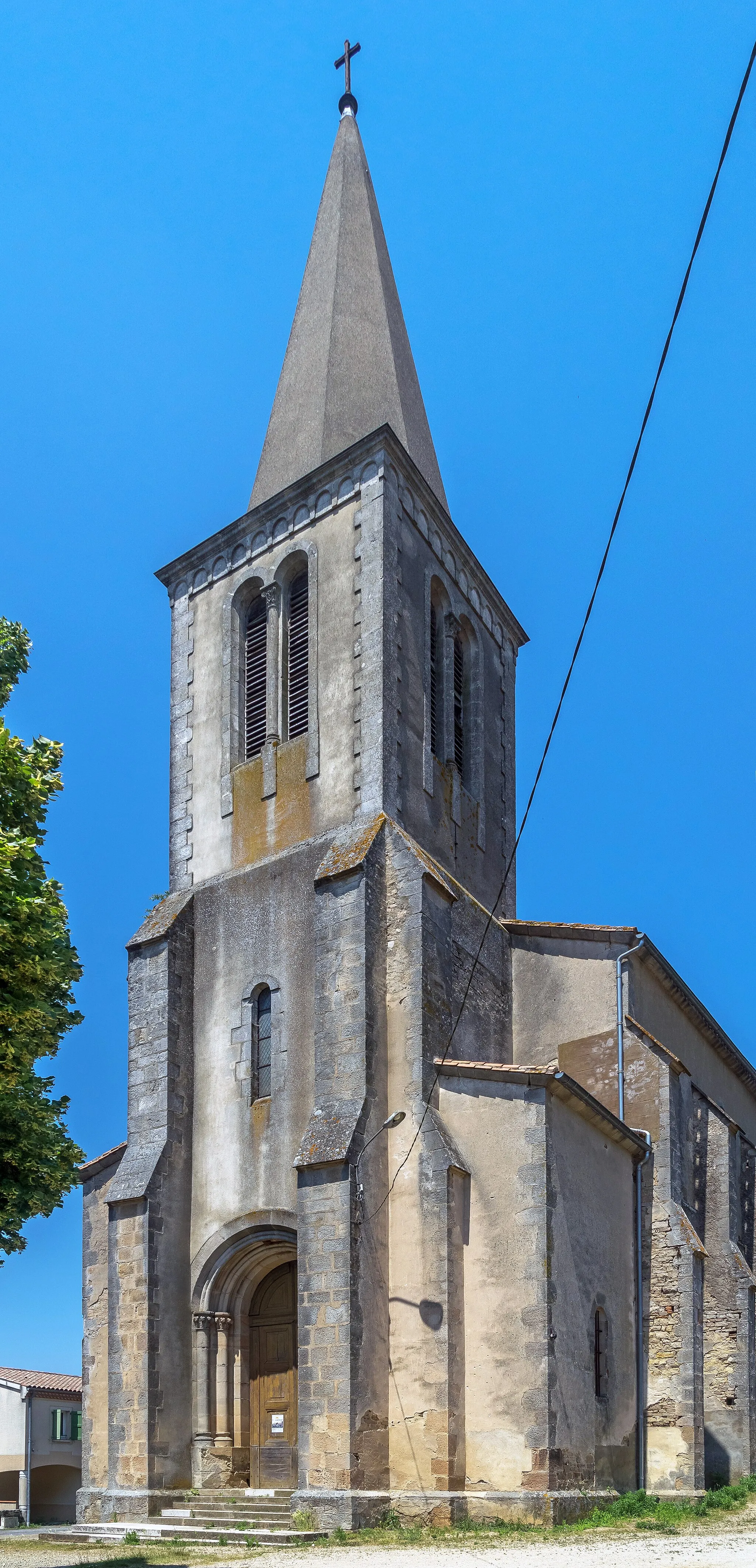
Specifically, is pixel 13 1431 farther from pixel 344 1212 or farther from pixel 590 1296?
pixel 344 1212

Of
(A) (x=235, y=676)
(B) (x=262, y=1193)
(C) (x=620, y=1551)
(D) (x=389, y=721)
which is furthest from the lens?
(A) (x=235, y=676)

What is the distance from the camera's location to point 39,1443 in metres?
36.7

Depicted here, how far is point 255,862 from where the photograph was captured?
2122 cm

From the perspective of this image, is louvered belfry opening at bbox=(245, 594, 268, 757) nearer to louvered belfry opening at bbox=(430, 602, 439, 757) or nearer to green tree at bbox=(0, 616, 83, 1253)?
louvered belfry opening at bbox=(430, 602, 439, 757)

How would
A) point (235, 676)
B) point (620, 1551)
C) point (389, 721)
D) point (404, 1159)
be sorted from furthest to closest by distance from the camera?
point (235, 676), point (389, 721), point (404, 1159), point (620, 1551)

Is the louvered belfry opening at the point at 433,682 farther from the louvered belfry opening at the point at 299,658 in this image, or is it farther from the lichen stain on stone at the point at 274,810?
the lichen stain on stone at the point at 274,810

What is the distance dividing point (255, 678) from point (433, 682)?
9.82 ft

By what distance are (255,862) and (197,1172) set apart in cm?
468

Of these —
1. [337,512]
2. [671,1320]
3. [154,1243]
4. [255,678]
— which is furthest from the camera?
[255,678]

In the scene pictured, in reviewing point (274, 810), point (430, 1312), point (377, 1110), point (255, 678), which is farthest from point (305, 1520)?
point (255, 678)

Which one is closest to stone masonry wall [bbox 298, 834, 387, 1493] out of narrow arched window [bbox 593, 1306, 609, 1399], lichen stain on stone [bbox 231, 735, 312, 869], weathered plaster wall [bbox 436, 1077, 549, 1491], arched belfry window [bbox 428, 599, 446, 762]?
weathered plaster wall [bbox 436, 1077, 549, 1491]

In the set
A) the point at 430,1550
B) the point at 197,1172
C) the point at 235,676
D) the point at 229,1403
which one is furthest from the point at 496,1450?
the point at 235,676

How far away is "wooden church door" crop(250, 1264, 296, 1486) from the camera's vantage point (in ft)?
61.2

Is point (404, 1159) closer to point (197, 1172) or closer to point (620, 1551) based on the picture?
point (197, 1172)
